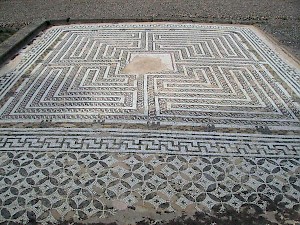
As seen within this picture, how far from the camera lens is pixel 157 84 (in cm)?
271

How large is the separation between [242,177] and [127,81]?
1.38 m

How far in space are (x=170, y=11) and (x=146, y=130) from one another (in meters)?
3.49

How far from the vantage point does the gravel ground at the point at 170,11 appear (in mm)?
4511

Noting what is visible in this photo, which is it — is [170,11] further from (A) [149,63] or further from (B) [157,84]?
(B) [157,84]

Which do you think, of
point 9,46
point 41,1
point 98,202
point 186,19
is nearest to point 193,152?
point 98,202

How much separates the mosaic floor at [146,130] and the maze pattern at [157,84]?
0.01m

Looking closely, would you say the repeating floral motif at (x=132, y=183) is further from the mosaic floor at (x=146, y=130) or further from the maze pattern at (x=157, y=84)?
the maze pattern at (x=157, y=84)

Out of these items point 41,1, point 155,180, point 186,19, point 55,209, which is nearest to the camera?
point 55,209

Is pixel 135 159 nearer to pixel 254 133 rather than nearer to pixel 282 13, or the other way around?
pixel 254 133

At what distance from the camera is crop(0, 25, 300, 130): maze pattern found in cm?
227

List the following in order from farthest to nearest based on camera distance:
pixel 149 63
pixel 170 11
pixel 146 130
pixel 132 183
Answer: pixel 170 11, pixel 149 63, pixel 146 130, pixel 132 183

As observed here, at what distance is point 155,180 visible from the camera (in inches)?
65.6

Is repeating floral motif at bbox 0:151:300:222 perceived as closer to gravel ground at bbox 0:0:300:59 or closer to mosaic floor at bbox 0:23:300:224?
mosaic floor at bbox 0:23:300:224

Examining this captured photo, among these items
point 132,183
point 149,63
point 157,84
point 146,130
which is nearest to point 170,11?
point 149,63
